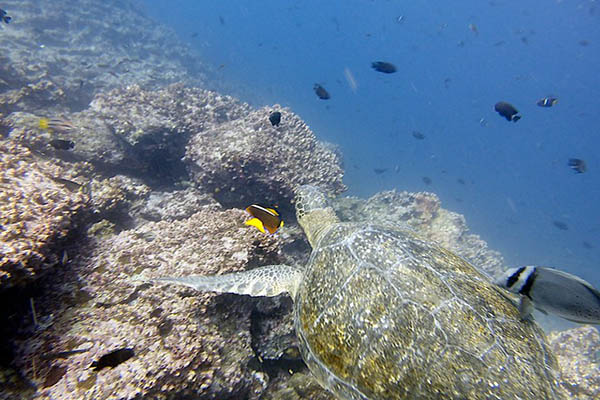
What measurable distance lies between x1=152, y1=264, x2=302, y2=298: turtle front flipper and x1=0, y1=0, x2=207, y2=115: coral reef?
9377mm

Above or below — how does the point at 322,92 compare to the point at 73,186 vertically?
above

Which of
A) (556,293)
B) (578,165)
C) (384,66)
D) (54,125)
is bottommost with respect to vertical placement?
(54,125)

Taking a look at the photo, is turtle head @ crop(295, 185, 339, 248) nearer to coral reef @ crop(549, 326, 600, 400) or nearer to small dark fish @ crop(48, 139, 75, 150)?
coral reef @ crop(549, 326, 600, 400)

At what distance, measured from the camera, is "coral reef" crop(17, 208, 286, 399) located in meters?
1.93

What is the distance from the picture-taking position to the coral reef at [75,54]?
920 centimetres

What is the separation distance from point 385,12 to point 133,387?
512 feet

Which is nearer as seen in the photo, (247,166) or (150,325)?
(150,325)

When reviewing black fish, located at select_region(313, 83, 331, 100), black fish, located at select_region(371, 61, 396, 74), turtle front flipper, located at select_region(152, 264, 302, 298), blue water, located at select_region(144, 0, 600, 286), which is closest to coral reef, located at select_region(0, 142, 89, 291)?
turtle front flipper, located at select_region(152, 264, 302, 298)

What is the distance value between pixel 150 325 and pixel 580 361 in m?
7.05

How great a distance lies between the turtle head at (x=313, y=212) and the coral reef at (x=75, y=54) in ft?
30.7

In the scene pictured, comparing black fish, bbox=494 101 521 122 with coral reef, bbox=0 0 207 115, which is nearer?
black fish, bbox=494 101 521 122

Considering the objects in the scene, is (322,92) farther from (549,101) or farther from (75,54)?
(75,54)

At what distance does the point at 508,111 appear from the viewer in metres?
6.36

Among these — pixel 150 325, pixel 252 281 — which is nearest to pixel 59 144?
pixel 150 325
